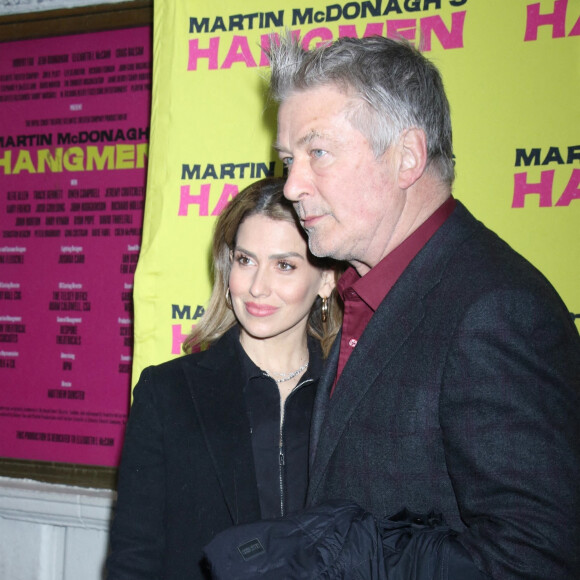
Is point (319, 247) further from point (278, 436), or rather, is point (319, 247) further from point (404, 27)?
point (404, 27)

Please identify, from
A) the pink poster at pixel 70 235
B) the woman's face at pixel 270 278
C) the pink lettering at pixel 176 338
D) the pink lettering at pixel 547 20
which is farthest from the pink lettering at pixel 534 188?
the pink poster at pixel 70 235

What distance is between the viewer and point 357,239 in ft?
4.02

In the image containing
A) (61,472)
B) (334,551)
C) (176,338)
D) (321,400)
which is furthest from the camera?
(61,472)

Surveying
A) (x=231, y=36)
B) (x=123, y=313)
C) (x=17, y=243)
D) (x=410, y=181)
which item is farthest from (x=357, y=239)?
(x=17, y=243)

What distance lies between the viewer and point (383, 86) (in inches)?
47.2

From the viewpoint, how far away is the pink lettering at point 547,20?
5.86 ft

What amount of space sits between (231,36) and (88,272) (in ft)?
3.68

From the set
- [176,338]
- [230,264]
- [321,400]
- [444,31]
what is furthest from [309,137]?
[176,338]

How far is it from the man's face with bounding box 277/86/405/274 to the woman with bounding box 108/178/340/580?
42 cm

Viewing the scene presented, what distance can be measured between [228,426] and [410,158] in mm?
752

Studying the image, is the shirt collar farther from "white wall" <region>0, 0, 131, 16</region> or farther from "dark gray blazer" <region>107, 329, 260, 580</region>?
"white wall" <region>0, 0, 131, 16</region>

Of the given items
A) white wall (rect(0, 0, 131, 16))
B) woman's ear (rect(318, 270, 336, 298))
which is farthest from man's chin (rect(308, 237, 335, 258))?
white wall (rect(0, 0, 131, 16))

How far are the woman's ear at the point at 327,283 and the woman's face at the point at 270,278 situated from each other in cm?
6

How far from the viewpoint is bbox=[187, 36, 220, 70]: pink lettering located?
2.13 meters
